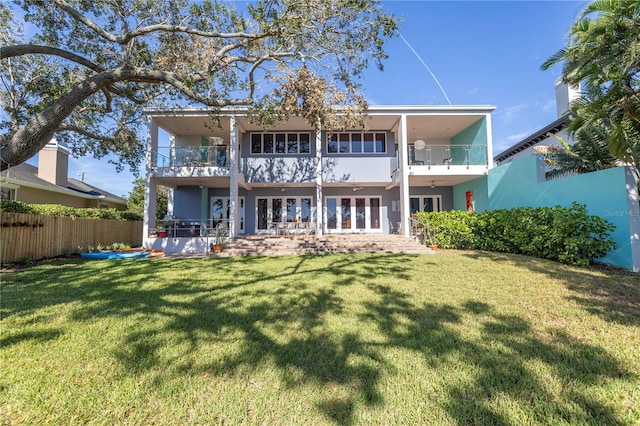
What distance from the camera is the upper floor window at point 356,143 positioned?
16.8 meters

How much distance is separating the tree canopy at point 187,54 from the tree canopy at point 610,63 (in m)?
4.86

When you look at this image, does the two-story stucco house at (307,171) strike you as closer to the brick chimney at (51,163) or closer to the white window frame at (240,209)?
the white window frame at (240,209)

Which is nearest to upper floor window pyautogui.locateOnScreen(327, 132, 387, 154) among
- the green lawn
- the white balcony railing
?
the white balcony railing

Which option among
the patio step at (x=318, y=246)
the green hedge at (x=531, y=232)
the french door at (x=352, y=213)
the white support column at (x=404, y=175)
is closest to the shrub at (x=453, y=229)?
the green hedge at (x=531, y=232)

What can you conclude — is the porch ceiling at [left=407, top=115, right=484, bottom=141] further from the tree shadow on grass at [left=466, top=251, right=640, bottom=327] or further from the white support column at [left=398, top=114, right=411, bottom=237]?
the tree shadow on grass at [left=466, top=251, right=640, bottom=327]

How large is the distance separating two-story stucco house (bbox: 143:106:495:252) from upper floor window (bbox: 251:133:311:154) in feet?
0.20

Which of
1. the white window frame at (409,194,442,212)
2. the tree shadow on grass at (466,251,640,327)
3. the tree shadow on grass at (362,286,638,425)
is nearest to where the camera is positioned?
the tree shadow on grass at (362,286,638,425)

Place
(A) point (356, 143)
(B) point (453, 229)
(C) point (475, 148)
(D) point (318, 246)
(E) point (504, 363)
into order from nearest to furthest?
(E) point (504, 363) → (B) point (453, 229) → (D) point (318, 246) → (C) point (475, 148) → (A) point (356, 143)

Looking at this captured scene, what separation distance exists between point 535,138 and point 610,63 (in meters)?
13.0

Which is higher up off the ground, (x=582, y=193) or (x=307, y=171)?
(x=307, y=171)

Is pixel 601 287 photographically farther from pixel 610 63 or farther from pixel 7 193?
pixel 7 193

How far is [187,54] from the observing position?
29.8 feet

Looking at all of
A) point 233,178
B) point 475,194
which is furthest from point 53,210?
point 475,194

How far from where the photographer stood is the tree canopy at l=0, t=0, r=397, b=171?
287 inches
